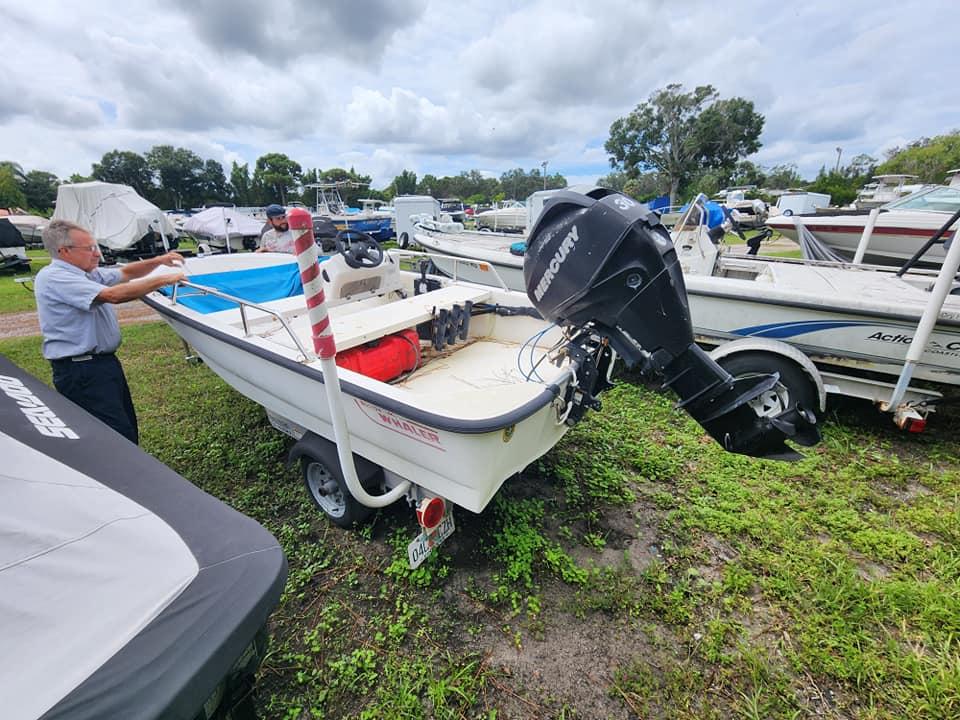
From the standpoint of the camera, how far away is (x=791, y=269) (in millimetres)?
4070

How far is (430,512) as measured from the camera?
1.92 metres

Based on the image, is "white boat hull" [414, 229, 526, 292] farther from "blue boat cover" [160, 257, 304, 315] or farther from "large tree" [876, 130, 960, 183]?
"large tree" [876, 130, 960, 183]

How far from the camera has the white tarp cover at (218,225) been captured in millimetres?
13477

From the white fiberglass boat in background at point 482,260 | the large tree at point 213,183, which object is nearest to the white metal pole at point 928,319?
the white fiberglass boat in background at point 482,260

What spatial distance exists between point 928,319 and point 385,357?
357 centimetres

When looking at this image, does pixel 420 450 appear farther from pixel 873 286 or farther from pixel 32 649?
pixel 873 286

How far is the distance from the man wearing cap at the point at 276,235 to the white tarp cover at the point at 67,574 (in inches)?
180

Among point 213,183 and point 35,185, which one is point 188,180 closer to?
point 213,183

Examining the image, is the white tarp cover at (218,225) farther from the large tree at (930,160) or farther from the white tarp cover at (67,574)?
the large tree at (930,160)

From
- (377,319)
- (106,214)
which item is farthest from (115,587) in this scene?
(106,214)

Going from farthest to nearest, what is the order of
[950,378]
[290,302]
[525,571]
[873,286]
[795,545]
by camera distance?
1. [873,286]
2. [290,302]
3. [950,378]
4. [795,545]
5. [525,571]

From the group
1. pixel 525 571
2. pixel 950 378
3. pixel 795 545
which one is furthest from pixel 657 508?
pixel 950 378

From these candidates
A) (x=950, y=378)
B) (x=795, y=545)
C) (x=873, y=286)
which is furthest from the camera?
(x=873, y=286)

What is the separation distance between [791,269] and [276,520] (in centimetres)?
505
